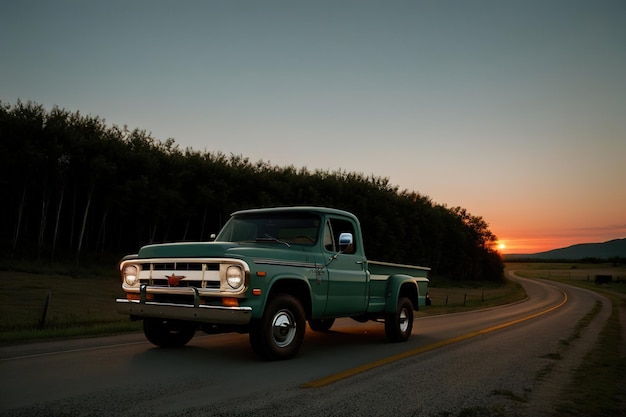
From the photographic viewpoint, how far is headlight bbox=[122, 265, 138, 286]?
8414 mm

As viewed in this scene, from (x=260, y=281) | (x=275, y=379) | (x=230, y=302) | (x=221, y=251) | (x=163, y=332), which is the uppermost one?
(x=221, y=251)

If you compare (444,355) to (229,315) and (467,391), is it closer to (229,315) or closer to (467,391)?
(467,391)

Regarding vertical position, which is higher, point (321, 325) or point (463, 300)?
point (321, 325)

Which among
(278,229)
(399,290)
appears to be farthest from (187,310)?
(399,290)

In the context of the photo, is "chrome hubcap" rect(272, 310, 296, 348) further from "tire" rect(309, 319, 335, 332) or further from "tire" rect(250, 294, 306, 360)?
"tire" rect(309, 319, 335, 332)

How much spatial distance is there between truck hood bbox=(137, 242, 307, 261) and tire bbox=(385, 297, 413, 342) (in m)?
3.21

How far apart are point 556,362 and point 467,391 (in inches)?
135

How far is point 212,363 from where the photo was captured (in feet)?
25.0

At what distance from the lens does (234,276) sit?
7.32 meters

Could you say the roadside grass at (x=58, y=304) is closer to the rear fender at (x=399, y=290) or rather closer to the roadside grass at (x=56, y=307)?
the roadside grass at (x=56, y=307)

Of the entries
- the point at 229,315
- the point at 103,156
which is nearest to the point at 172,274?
the point at 229,315

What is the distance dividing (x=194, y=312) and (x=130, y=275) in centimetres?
176

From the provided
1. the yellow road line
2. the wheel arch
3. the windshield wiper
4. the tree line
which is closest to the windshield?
the windshield wiper

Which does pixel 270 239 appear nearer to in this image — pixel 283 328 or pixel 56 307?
pixel 283 328
